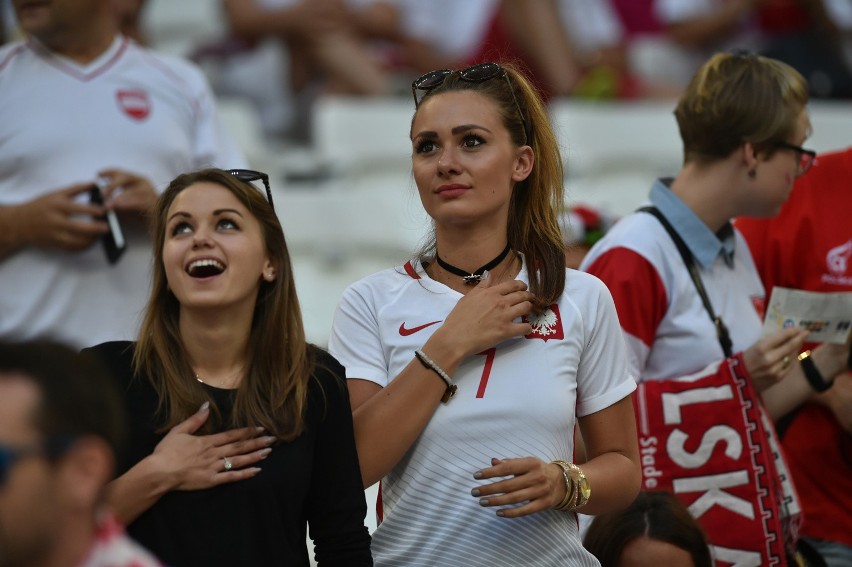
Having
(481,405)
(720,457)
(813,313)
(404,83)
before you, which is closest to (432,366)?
(481,405)

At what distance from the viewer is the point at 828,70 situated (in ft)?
22.6

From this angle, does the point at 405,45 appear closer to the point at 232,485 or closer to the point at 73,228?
the point at 73,228

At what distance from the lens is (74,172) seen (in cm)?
381

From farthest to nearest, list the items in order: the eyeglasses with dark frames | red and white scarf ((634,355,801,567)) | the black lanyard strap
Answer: the eyeglasses with dark frames
the black lanyard strap
red and white scarf ((634,355,801,567))

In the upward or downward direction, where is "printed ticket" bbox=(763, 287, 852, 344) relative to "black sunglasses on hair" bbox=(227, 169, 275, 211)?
downward

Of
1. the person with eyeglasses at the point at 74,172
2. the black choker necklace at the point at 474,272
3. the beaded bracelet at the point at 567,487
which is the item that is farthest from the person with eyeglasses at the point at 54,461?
the person with eyeglasses at the point at 74,172

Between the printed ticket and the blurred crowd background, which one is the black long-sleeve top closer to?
the printed ticket

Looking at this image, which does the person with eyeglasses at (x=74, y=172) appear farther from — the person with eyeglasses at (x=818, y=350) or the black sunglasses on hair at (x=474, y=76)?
the person with eyeglasses at (x=818, y=350)

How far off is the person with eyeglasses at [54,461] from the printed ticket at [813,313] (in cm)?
224

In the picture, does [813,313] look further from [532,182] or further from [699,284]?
[532,182]

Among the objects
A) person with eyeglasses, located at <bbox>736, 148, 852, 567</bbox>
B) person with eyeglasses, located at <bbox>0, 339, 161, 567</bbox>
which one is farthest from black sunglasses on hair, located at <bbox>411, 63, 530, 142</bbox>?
person with eyeglasses, located at <bbox>0, 339, 161, 567</bbox>

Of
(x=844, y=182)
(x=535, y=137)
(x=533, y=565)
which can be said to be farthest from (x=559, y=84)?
(x=533, y=565)

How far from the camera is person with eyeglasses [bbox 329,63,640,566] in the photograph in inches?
103

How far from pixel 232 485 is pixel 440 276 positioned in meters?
0.66
